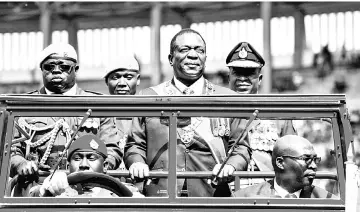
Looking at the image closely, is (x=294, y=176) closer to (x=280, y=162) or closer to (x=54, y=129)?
(x=280, y=162)

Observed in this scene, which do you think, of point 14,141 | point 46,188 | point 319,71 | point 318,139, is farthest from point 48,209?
Answer: point 319,71

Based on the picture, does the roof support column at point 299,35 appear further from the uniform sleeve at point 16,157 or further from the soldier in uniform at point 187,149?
the uniform sleeve at point 16,157

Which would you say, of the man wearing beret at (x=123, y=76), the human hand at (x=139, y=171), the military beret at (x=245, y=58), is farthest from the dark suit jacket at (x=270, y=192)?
the man wearing beret at (x=123, y=76)

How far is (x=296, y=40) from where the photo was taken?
3797 cm

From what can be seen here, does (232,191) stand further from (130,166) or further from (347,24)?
(347,24)

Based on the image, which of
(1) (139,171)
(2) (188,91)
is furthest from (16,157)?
(2) (188,91)

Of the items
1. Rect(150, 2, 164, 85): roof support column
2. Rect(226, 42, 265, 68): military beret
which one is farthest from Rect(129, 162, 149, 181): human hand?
Rect(150, 2, 164, 85): roof support column

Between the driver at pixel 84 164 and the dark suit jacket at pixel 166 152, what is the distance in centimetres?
34

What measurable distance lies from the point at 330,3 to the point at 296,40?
6.46ft

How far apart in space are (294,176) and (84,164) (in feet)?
4.35

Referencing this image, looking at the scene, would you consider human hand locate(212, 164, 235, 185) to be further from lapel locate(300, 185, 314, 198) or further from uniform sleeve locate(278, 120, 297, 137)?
uniform sleeve locate(278, 120, 297, 137)

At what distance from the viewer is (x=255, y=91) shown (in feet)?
28.8

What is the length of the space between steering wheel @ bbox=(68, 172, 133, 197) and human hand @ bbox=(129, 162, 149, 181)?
190mm

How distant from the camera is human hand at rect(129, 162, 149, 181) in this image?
20.6 ft
